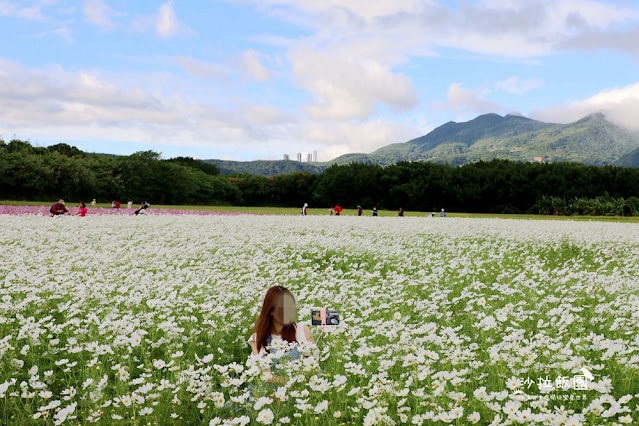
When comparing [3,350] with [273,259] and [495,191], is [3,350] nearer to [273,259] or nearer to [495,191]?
[273,259]

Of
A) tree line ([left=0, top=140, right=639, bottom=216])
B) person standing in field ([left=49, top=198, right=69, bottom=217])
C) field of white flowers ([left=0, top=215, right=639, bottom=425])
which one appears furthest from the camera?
tree line ([left=0, top=140, right=639, bottom=216])

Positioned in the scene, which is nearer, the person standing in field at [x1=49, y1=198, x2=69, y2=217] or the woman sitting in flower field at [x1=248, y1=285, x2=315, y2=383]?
the woman sitting in flower field at [x1=248, y1=285, x2=315, y2=383]

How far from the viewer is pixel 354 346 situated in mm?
6387

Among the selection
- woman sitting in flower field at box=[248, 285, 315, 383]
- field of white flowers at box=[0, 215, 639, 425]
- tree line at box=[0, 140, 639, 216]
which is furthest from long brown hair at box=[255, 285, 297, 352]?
tree line at box=[0, 140, 639, 216]

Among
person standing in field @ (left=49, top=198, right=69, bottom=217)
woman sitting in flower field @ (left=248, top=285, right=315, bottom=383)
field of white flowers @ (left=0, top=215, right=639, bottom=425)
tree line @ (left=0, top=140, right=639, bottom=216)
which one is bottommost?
field of white flowers @ (left=0, top=215, right=639, bottom=425)

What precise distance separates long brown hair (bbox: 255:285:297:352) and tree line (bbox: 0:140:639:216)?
189 feet

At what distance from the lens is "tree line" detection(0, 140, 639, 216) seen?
5806 cm

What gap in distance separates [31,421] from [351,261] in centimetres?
1016

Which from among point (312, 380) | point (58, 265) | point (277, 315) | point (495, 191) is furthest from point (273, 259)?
point (495, 191)

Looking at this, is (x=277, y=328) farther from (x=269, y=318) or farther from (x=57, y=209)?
(x=57, y=209)

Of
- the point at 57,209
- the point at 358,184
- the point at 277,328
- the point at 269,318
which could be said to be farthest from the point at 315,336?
the point at 358,184

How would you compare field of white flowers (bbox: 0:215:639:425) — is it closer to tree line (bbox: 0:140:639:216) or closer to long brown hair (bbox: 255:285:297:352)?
long brown hair (bbox: 255:285:297:352)

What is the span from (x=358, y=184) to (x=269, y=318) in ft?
279

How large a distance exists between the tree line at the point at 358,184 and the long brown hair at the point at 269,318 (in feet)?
189
